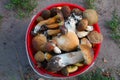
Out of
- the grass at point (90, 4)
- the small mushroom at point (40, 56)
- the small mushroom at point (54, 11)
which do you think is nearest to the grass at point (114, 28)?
the grass at point (90, 4)

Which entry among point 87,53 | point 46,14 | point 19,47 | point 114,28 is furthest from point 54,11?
point 114,28

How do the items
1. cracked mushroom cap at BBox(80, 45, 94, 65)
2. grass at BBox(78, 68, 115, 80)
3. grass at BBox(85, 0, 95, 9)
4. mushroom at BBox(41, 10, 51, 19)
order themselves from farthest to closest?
1. grass at BBox(85, 0, 95, 9)
2. grass at BBox(78, 68, 115, 80)
3. mushroom at BBox(41, 10, 51, 19)
4. cracked mushroom cap at BBox(80, 45, 94, 65)

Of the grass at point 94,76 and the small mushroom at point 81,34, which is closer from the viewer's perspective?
the small mushroom at point 81,34

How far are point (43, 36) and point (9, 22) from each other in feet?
1.55

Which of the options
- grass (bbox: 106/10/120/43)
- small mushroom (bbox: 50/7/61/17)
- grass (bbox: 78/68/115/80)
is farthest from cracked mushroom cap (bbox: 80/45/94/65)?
grass (bbox: 106/10/120/43)

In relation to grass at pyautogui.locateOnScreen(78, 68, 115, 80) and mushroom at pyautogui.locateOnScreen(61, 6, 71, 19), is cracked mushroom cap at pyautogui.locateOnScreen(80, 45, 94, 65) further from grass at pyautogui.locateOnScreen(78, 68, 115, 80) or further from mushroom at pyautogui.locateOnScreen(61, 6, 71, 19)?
grass at pyautogui.locateOnScreen(78, 68, 115, 80)

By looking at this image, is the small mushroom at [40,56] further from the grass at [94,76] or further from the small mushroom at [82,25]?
the grass at [94,76]

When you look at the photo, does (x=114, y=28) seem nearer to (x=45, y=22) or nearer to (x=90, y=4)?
(x=90, y=4)

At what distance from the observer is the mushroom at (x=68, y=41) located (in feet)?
4.56

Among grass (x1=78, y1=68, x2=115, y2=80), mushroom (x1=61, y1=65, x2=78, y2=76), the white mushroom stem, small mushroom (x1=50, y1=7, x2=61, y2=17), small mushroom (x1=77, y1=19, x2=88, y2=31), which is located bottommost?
grass (x1=78, y1=68, x2=115, y2=80)

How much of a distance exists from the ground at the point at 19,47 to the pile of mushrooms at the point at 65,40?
33 centimetres

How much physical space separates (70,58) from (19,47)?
0.49 meters

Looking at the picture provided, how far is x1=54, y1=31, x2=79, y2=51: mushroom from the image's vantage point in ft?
4.56

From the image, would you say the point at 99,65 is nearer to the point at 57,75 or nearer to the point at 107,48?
the point at 107,48
